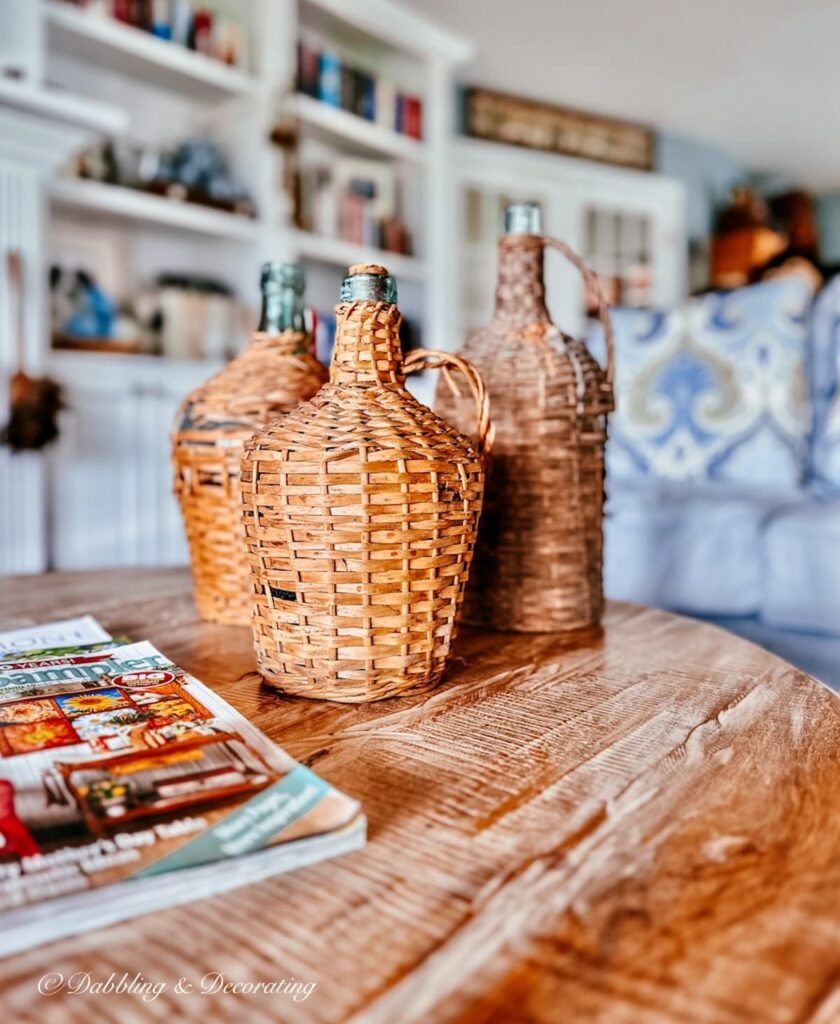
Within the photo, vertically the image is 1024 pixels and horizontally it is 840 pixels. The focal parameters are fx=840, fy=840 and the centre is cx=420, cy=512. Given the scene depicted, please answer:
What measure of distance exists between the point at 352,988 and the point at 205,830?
0.11m

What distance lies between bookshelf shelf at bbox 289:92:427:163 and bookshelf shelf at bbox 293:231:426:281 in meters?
0.40

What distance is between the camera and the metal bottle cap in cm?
85

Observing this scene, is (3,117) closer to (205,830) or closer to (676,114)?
(205,830)

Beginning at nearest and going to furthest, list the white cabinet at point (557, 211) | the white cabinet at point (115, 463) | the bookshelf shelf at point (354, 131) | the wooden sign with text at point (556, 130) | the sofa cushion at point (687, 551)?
the sofa cushion at point (687, 551)
the white cabinet at point (115, 463)
the bookshelf shelf at point (354, 131)
the white cabinet at point (557, 211)
the wooden sign with text at point (556, 130)

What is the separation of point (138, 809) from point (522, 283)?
2.07 feet

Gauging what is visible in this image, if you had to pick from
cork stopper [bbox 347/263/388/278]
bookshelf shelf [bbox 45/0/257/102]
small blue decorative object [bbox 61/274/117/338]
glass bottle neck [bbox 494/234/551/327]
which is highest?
bookshelf shelf [bbox 45/0/257/102]

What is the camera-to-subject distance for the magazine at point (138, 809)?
33cm

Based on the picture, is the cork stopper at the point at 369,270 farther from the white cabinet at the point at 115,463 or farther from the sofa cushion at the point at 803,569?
the white cabinet at the point at 115,463

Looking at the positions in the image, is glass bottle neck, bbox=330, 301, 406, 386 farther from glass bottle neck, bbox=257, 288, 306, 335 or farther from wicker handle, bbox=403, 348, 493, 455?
glass bottle neck, bbox=257, 288, 306, 335

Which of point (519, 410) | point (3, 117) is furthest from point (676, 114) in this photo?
point (519, 410)

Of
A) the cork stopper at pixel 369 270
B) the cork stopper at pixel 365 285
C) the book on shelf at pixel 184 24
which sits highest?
the book on shelf at pixel 184 24

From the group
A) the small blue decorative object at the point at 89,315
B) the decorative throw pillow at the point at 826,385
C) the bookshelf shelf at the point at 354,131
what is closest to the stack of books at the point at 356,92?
Answer: the bookshelf shelf at the point at 354,131

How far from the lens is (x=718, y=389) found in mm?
2018

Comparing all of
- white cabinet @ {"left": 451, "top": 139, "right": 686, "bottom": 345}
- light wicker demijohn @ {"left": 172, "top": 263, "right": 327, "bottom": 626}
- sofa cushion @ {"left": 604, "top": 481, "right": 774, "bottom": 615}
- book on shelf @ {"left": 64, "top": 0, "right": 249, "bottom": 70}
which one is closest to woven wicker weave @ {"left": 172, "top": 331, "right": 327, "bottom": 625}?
light wicker demijohn @ {"left": 172, "top": 263, "right": 327, "bottom": 626}
